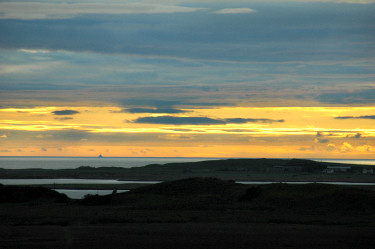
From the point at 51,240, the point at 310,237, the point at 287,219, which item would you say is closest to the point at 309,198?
the point at 287,219

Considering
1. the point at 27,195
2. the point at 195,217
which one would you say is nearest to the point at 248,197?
the point at 195,217

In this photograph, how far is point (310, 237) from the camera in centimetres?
3058

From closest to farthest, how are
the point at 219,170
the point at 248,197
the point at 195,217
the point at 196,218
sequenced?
the point at 196,218 → the point at 195,217 → the point at 248,197 → the point at 219,170

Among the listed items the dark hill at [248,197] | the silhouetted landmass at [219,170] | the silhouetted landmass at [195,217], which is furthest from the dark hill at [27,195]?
the silhouetted landmass at [219,170]

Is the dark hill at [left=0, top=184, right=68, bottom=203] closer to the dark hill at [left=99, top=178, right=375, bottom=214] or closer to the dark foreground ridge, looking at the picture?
the dark foreground ridge

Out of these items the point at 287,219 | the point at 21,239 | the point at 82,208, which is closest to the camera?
the point at 21,239

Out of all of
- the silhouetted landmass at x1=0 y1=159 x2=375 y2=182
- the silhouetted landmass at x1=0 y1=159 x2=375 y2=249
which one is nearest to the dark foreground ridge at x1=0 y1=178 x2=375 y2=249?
the silhouetted landmass at x1=0 y1=159 x2=375 y2=249

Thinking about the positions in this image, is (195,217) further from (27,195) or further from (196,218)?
(27,195)

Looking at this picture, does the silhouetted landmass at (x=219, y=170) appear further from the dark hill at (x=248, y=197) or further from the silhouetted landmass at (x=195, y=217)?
the silhouetted landmass at (x=195, y=217)

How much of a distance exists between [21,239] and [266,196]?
2899cm

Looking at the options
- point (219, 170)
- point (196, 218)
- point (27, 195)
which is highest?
point (27, 195)

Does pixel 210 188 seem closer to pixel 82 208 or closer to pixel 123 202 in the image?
pixel 123 202

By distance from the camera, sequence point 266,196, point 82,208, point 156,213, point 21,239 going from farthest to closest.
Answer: point 266,196 < point 82,208 < point 156,213 < point 21,239

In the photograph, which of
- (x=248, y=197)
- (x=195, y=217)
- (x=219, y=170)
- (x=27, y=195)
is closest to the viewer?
(x=195, y=217)
